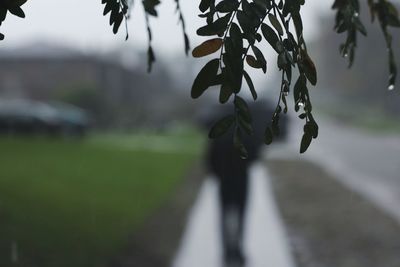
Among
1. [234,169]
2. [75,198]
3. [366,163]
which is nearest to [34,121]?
[366,163]

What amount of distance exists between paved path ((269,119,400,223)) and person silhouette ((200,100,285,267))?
11.7ft

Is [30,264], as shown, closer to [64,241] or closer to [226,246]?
[64,241]

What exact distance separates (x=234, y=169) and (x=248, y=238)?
193cm

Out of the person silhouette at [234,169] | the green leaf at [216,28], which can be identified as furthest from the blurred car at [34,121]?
the green leaf at [216,28]

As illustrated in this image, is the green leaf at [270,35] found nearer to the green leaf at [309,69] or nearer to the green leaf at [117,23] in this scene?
the green leaf at [309,69]

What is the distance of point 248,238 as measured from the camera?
762cm

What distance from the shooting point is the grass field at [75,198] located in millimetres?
6883

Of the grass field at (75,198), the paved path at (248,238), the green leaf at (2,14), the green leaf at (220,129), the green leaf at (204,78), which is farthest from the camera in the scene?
the grass field at (75,198)

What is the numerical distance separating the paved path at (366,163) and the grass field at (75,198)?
12.6 ft

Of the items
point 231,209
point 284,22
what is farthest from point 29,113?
point 284,22

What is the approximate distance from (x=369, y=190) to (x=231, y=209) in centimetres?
684

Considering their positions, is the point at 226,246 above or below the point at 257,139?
below

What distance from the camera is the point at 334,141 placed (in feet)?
89.9

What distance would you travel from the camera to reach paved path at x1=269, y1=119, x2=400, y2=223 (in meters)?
11.6
